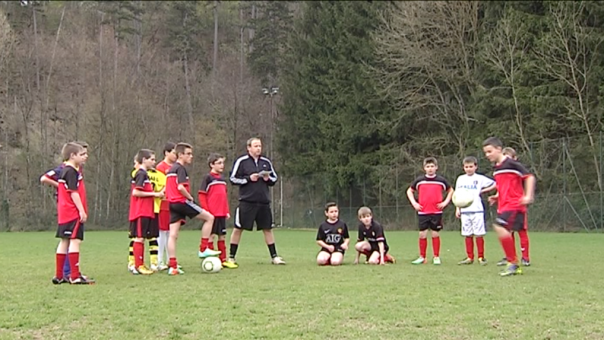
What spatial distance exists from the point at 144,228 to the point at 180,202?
0.62 meters

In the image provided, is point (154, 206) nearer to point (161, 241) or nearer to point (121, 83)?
point (161, 241)

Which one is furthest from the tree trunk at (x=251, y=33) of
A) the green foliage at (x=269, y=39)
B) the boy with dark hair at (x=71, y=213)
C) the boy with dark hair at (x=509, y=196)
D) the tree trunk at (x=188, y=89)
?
the boy with dark hair at (x=71, y=213)

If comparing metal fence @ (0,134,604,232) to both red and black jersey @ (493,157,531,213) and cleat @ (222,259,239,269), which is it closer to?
red and black jersey @ (493,157,531,213)

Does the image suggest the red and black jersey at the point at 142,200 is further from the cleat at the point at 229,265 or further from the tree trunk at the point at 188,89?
the tree trunk at the point at 188,89

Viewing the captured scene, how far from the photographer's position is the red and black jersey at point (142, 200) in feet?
31.0

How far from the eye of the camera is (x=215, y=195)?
1070 centimetres

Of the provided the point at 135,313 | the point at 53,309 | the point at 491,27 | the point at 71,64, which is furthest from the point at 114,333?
the point at 71,64

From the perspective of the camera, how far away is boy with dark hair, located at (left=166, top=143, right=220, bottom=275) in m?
9.48

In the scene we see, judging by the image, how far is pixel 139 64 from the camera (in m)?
48.9

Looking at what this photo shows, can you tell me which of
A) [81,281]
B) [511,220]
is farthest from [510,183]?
[81,281]

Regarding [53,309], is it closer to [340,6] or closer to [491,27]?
[491,27]

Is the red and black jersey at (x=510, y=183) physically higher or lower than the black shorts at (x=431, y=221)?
higher

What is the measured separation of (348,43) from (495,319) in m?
35.6

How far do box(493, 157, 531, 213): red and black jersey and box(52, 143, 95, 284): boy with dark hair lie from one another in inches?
215
